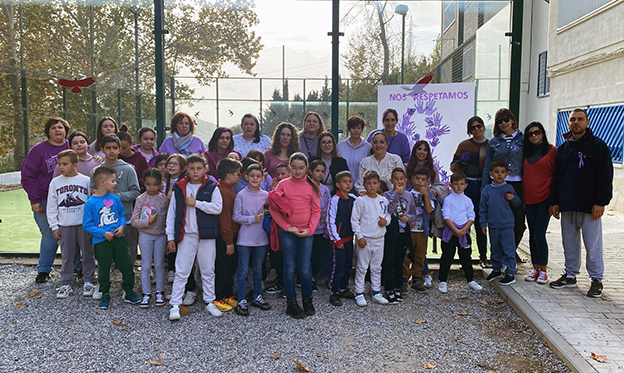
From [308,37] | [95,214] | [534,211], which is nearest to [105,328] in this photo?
[95,214]

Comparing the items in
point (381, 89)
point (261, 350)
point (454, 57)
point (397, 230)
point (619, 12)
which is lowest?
point (261, 350)

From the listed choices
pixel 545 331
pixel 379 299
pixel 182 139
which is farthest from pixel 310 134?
pixel 545 331

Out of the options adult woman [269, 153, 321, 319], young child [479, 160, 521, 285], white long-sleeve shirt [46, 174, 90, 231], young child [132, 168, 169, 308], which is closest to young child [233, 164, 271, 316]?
adult woman [269, 153, 321, 319]

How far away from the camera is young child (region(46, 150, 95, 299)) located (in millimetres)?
4664

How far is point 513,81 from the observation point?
554 cm

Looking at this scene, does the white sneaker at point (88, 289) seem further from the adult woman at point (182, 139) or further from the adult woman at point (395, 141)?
the adult woman at point (395, 141)

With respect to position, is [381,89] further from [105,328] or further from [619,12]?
[619,12]

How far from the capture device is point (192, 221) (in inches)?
169

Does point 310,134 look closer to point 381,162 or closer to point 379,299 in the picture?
point 381,162

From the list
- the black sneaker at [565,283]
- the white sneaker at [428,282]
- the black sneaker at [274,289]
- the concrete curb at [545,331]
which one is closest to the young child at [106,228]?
the black sneaker at [274,289]

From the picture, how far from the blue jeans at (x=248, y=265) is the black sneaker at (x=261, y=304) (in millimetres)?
41

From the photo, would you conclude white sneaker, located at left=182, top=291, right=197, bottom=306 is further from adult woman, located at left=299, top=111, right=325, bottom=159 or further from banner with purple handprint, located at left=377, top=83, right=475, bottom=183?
banner with purple handprint, located at left=377, top=83, right=475, bottom=183

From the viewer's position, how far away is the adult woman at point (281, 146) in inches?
201

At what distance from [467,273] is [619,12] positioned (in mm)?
8747
